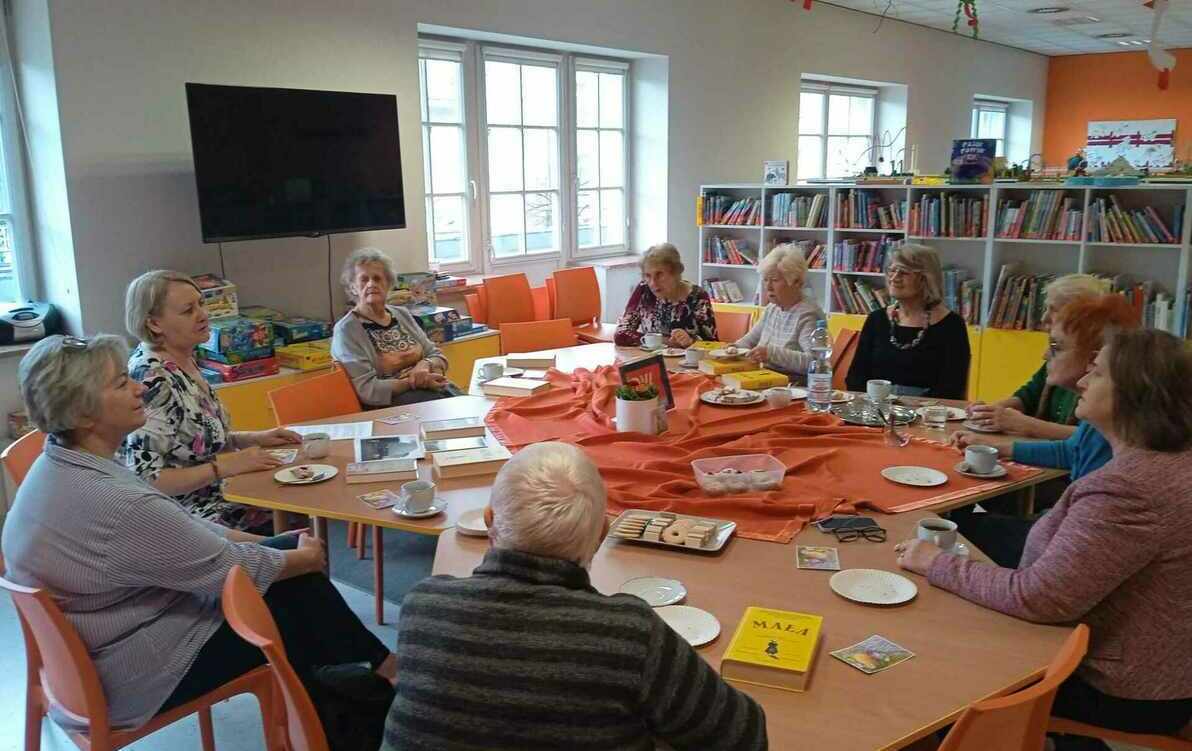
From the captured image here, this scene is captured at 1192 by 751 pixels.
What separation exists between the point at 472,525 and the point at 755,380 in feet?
5.34

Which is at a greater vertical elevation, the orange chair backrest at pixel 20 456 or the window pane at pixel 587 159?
the window pane at pixel 587 159

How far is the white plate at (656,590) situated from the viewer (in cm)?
185

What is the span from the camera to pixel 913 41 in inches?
407

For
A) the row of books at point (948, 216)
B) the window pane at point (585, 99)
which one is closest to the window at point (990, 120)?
the window pane at point (585, 99)

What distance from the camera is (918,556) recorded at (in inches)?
78.1

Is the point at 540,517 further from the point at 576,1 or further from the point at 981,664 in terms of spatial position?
the point at 576,1

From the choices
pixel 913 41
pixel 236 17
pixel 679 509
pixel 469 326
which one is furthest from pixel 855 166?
pixel 679 509

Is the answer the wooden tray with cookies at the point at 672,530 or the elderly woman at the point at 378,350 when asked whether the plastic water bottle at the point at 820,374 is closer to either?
the wooden tray with cookies at the point at 672,530

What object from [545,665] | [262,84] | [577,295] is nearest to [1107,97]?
[577,295]

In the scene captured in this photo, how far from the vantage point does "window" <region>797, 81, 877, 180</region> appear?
9.64 metres

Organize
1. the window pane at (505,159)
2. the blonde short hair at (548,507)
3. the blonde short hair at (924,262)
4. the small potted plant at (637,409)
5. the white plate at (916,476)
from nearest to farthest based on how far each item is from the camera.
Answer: the blonde short hair at (548,507) → the white plate at (916,476) → the small potted plant at (637,409) → the blonde short hair at (924,262) → the window pane at (505,159)

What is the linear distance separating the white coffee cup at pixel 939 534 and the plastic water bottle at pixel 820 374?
1.17 m

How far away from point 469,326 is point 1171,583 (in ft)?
14.4

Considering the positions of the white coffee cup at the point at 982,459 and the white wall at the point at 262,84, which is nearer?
the white coffee cup at the point at 982,459
